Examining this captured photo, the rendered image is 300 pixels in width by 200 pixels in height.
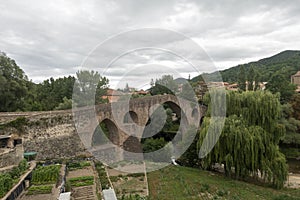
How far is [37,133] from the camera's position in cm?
1255

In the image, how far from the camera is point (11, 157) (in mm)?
10758

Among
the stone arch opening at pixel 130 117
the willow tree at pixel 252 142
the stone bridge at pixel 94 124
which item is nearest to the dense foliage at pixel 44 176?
the stone bridge at pixel 94 124

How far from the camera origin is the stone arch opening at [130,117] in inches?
685

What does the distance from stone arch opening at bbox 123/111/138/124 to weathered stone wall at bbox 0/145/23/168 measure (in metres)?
7.28

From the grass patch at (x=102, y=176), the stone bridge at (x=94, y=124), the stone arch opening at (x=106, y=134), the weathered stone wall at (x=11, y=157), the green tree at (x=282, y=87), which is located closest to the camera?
the grass patch at (x=102, y=176)

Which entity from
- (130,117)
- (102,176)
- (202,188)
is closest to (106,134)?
(130,117)

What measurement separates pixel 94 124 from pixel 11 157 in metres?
4.56

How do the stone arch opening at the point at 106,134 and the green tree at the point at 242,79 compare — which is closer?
the stone arch opening at the point at 106,134

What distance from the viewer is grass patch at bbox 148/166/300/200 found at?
1045cm

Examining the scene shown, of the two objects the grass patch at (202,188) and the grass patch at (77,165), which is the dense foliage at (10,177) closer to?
the grass patch at (77,165)

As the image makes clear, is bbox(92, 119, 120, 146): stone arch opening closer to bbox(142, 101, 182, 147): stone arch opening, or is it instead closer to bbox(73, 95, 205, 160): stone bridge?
bbox(73, 95, 205, 160): stone bridge

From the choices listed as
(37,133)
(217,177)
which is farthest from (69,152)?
(217,177)

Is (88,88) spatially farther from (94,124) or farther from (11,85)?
(94,124)

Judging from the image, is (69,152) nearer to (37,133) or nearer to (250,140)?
(37,133)
